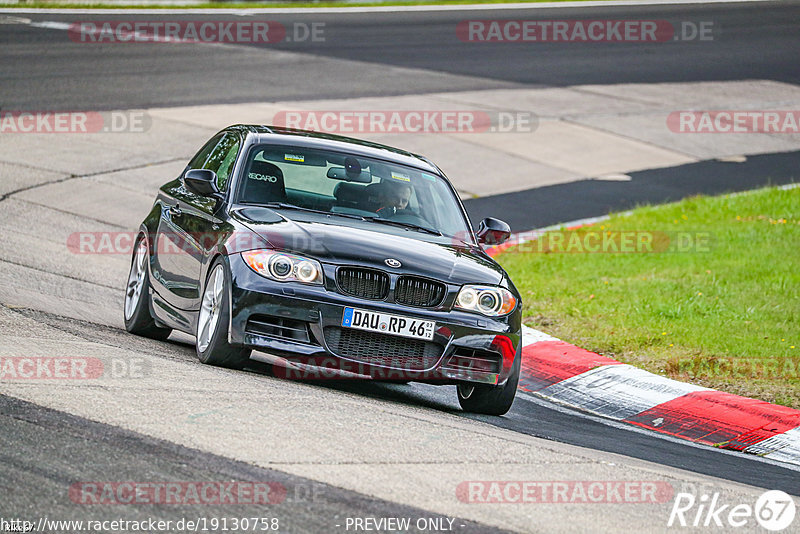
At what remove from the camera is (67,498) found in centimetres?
493

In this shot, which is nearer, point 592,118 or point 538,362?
point 538,362

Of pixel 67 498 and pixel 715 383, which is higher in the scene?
pixel 67 498

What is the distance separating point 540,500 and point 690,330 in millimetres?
5588

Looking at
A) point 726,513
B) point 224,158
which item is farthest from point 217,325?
point 726,513

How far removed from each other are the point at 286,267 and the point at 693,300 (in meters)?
5.56

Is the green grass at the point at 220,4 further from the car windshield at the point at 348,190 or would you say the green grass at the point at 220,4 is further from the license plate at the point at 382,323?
the license plate at the point at 382,323

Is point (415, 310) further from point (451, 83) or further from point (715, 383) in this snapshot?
point (451, 83)

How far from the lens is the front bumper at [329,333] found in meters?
7.40

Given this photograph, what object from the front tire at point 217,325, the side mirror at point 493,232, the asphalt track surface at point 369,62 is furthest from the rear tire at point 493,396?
the asphalt track surface at point 369,62

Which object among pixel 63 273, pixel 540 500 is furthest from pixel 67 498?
pixel 63 273

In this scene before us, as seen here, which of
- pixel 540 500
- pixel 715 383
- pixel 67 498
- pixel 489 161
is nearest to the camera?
pixel 67 498

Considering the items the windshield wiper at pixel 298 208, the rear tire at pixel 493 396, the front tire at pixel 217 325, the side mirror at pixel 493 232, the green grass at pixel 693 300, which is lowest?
the green grass at pixel 693 300

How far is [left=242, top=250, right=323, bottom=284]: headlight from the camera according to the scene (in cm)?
747

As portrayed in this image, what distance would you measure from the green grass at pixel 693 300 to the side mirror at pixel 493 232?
175cm
